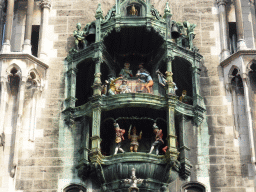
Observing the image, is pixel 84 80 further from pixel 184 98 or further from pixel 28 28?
pixel 184 98

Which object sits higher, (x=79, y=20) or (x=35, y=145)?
(x=79, y=20)

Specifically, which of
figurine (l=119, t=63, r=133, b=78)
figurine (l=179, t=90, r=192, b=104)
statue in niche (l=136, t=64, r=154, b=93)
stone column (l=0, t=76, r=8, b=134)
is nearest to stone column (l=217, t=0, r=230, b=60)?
figurine (l=179, t=90, r=192, b=104)

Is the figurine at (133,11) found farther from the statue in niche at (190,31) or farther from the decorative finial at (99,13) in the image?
the statue in niche at (190,31)

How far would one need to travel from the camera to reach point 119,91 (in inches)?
1112

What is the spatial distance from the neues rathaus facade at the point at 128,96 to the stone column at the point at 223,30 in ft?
0.14

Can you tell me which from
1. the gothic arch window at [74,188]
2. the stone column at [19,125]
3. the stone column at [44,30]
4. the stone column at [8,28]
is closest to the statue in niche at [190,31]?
the stone column at [44,30]

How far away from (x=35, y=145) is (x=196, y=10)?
839cm

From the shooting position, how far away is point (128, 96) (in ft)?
89.8

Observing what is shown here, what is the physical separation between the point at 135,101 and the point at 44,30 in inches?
210

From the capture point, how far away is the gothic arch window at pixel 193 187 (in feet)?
87.6

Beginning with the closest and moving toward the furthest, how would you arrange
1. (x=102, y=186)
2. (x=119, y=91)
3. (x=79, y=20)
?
(x=102, y=186) → (x=119, y=91) → (x=79, y=20)

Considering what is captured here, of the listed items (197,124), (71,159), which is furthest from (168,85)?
(71,159)

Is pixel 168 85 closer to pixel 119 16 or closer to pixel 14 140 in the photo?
pixel 119 16

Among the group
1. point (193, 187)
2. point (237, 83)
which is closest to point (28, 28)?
point (237, 83)
